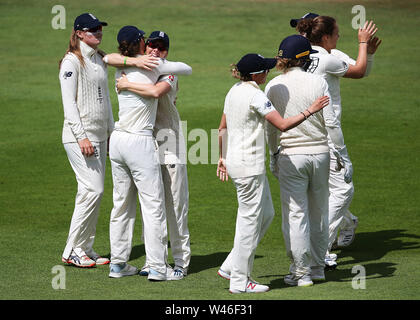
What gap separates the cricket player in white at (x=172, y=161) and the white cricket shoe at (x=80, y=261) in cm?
60

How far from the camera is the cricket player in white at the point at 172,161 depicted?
285 inches

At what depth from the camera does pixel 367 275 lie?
23.9 feet

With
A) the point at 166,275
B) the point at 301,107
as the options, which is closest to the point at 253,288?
the point at 166,275

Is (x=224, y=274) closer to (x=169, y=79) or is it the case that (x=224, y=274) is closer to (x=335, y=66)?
(x=169, y=79)

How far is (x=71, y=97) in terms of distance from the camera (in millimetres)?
7789

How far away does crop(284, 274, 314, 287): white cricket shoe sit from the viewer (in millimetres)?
6906

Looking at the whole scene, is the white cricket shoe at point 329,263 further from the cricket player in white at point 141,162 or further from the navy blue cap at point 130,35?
the navy blue cap at point 130,35

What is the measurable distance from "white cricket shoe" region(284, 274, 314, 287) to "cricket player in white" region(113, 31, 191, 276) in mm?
985

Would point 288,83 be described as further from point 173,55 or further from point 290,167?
point 173,55

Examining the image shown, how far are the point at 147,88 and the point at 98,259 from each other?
6.24 ft

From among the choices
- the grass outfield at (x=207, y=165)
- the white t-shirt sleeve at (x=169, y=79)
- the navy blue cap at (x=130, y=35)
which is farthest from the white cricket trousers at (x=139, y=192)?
the navy blue cap at (x=130, y=35)

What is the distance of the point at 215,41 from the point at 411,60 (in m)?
5.41

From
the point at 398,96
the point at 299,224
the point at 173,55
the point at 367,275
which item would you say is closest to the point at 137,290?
the point at 299,224

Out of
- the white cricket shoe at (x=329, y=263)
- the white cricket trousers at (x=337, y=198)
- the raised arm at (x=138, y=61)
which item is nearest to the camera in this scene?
the raised arm at (x=138, y=61)
